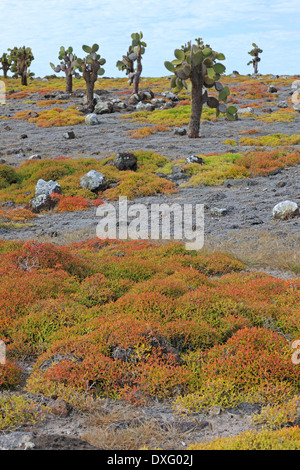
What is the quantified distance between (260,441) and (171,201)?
1403cm

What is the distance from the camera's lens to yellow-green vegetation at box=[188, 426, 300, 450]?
4383 mm

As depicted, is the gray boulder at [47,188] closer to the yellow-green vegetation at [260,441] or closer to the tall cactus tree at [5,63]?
the yellow-green vegetation at [260,441]

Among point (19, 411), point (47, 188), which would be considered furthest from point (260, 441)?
point (47, 188)

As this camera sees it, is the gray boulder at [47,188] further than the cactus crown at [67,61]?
No

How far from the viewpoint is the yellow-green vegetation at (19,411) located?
500 centimetres

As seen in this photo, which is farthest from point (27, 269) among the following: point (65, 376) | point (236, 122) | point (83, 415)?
point (236, 122)

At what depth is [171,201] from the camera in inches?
713

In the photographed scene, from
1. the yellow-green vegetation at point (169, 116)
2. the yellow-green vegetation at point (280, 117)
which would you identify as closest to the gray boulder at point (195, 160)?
the yellow-green vegetation at point (169, 116)

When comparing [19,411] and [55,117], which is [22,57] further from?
[19,411]

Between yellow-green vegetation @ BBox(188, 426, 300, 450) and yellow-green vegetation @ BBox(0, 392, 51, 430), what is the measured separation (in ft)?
5.86

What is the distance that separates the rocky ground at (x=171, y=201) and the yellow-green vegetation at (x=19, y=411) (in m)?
0.15

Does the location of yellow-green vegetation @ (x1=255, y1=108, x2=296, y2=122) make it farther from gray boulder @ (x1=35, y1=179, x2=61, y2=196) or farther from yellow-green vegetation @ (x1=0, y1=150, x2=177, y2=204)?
gray boulder @ (x1=35, y1=179, x2=61, y2=196)
